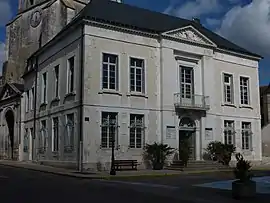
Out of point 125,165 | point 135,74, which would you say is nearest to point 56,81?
point 135,74

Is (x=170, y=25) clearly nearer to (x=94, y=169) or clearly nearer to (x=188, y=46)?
(x=188, y=46)

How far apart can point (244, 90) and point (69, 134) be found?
15806mm

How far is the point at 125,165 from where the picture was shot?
24.7 metres

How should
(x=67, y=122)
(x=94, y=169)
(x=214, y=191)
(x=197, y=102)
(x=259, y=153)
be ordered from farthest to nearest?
(x=259, y=153), (x=197, y=102), (x=67, y=122), (x=94, y=169), (x=214, y=191)

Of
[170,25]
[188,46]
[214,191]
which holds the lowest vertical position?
[214,191]

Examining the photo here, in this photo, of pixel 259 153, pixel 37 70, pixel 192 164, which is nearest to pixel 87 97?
pixel 192 164

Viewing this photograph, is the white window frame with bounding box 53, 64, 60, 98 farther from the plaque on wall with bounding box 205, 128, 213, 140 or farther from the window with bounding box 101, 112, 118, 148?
the plaque on wall with bounding box 205, 128, 213, 140

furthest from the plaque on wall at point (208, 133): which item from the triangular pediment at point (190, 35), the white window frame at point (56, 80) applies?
the white window frame at point (56, 80)

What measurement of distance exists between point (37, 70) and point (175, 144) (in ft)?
46.5

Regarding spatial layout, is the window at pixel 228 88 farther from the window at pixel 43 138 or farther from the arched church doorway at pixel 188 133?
the window at pixel 43 138

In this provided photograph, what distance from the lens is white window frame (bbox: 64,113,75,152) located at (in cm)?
2584

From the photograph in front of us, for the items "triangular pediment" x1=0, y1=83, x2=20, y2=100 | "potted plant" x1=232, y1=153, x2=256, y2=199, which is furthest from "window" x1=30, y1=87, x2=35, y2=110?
"potted plant" x1=232, y1=153, x2=256, y2=199

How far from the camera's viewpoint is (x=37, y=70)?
34.2m

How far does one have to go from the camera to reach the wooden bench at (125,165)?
24281 mm
